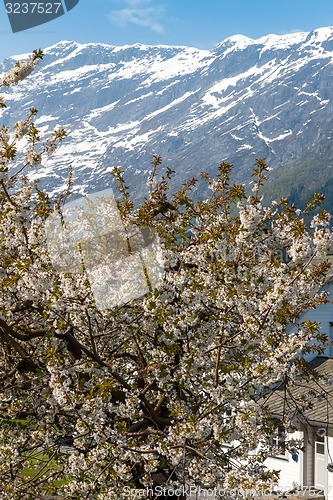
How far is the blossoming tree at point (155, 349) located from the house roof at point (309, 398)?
42cm

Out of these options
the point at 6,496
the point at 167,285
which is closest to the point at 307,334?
the point at 167,285

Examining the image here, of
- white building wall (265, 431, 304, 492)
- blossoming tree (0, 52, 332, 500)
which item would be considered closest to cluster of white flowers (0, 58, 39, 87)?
blossoming tree (0, 52, 332, 500)

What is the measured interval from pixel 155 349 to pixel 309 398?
6.56m

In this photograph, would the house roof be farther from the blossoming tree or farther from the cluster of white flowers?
the cluster of white flowers

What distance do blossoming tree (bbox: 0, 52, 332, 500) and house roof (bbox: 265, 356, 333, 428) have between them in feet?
1.37

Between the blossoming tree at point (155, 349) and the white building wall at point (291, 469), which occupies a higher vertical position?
the white building wall at point (291, 469)

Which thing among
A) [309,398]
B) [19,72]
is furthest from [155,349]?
[309,398]

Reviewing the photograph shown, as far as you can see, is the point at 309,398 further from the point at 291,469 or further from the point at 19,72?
the point at 291,469

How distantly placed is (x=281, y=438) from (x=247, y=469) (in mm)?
1053

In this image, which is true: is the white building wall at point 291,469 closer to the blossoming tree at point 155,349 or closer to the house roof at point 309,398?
the house roof at point 309,398

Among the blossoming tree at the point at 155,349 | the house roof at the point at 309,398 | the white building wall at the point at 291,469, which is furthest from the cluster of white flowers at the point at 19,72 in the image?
the white building wall at the point at 291,469

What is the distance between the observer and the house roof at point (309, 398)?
8.51 meters

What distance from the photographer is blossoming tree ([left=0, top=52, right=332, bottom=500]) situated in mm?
6688

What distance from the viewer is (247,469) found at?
740 centimetres
